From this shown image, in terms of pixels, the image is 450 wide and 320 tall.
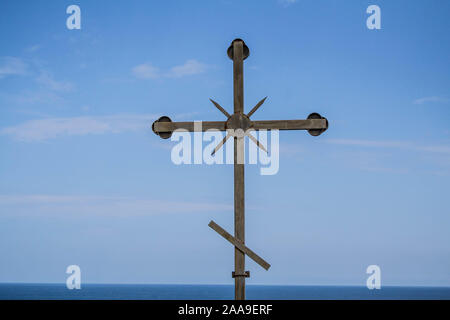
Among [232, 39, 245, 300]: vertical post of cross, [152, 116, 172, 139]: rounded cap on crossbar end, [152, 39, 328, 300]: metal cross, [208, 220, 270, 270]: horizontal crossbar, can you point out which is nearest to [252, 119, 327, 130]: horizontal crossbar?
[152, 39, 328, 300]: metal cross

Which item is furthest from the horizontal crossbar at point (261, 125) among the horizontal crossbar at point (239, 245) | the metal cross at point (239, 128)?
the horizontal crossbar at point (239, 245)

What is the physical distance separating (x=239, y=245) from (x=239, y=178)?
84 centimetres

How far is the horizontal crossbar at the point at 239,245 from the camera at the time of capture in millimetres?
5910

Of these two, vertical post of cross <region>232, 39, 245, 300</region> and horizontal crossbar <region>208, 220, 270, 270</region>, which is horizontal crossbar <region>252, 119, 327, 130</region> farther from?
horizontal crossbar <region>208, 220, 270, 270</region>

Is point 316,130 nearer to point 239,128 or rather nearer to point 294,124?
point 294,124

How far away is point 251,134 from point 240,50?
117cm

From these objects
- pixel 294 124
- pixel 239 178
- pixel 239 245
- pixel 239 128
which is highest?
pixel 294 124

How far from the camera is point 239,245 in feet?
19.4

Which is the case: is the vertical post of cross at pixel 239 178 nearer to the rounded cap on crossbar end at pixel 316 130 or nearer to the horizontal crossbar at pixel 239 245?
the horizontal crossbar at pixel 239 245

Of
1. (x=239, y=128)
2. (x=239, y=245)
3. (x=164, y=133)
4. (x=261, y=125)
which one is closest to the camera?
(x=239, y=245)

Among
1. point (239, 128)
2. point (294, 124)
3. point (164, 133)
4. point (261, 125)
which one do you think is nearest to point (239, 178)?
point (239, 128)

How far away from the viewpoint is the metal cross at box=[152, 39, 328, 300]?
592 centimetres
